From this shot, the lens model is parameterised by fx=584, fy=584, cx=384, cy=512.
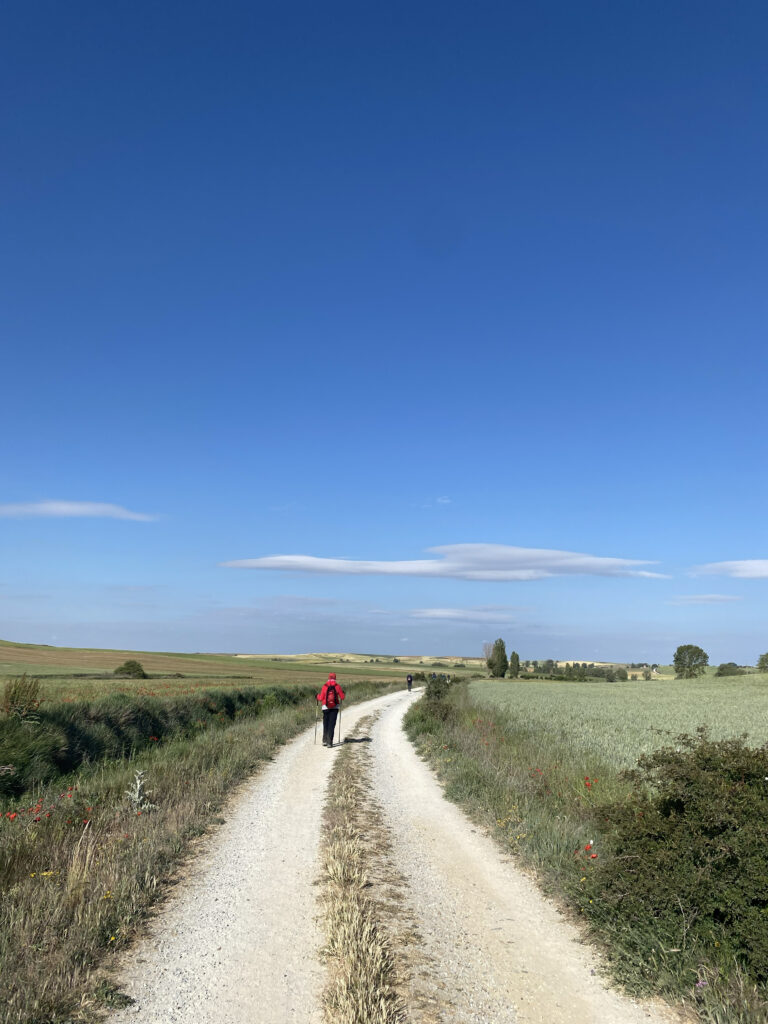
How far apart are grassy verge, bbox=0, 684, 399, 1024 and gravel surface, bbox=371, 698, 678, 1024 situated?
2.99 metres

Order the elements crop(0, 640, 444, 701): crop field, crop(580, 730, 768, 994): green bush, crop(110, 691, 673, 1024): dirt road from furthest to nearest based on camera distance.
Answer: crop(0, 640, 444, 701): crop field < crop(580, 730, 768, 994): green bush < crop(110, 691, 673, 1024): dirt road

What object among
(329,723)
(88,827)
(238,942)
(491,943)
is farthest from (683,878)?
(329,723)

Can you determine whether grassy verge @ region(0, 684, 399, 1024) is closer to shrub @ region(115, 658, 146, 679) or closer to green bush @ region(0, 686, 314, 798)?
green bush @ region(0, 686, 314, 798)

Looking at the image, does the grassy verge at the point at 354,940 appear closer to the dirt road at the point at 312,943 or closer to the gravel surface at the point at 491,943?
the dirt road at the point at 312,943

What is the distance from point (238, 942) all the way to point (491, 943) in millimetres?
2567

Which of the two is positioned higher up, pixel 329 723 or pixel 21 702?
pixel 21 702

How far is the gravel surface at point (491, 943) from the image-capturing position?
4914 mm

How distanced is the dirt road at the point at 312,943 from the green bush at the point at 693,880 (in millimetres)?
453

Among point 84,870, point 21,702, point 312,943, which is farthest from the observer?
point 21,702

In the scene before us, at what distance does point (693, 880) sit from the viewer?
5.45 meters

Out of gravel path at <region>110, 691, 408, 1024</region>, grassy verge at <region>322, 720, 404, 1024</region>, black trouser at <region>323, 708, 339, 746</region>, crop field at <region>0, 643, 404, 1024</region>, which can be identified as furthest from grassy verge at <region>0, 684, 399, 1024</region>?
black trouser at <region>323, 708, 339, 746</region>

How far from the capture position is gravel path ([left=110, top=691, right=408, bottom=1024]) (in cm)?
471

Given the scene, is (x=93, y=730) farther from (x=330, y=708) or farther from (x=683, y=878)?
(x=683, y=878)

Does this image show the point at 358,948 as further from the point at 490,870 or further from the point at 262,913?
the point at 490,870
